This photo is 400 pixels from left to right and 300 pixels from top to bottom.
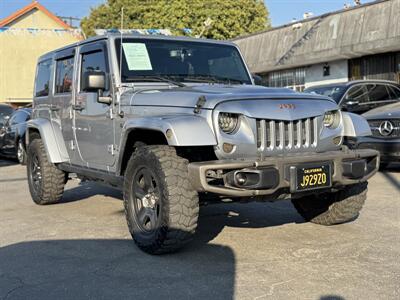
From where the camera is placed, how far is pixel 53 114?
686 centimetres

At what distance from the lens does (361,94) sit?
11.2m

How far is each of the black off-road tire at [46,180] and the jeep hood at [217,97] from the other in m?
2.11

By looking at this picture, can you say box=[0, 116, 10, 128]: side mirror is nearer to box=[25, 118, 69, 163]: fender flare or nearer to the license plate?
box=[25, 118, 69, 163]: fender flare

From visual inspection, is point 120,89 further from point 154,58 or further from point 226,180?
point 226,180

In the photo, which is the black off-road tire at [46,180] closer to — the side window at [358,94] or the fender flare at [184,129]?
the fender flare at [184,129]

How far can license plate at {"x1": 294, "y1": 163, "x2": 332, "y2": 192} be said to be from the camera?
4250mm

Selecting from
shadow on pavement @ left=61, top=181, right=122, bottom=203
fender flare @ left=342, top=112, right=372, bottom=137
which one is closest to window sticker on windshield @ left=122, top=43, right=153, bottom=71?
fender flare @ left=342, top=112, right=372, bottom=137

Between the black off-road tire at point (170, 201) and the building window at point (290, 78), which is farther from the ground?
the building window at point (290, 78)

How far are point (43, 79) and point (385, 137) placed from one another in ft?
17.5

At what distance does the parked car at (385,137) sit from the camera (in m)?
8.57

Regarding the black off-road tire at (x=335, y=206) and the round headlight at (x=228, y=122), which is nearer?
the round headlight at (x=228, y=122)

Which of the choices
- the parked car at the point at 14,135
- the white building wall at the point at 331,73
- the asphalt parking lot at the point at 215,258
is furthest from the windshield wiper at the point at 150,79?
the white building wall at the point at 331,73

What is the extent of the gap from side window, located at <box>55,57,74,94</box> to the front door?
30 centimetres

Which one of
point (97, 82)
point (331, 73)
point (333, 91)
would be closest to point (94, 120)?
point (97, 82)
